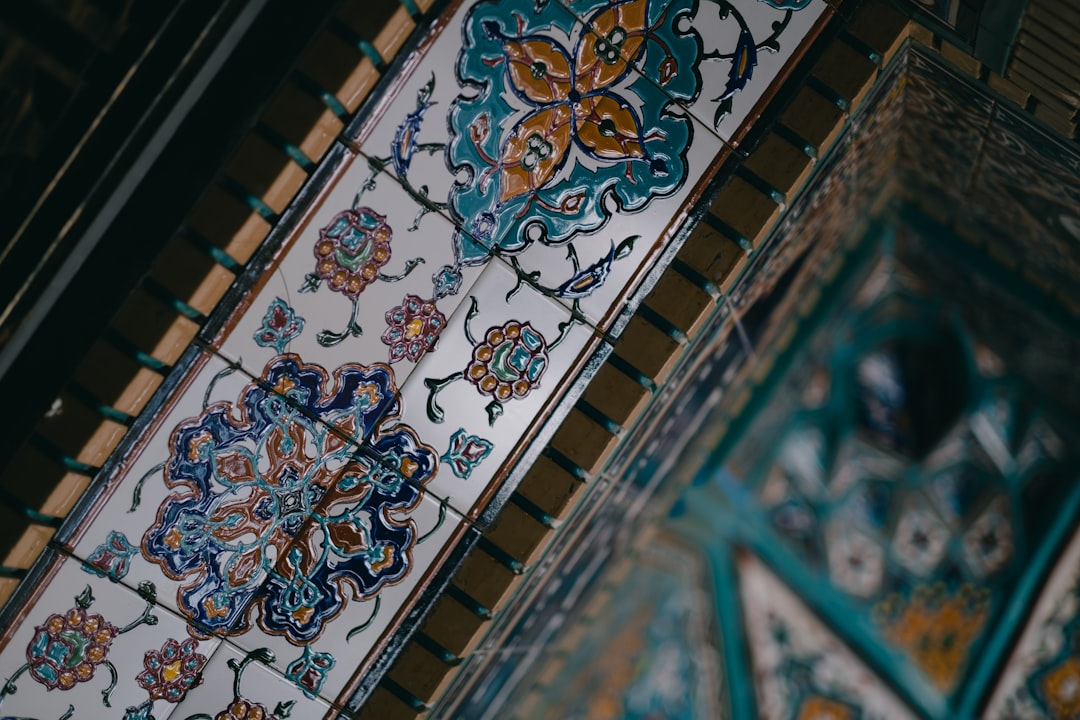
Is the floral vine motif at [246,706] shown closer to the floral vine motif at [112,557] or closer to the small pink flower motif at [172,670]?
the small pink flower motif at [172,670]

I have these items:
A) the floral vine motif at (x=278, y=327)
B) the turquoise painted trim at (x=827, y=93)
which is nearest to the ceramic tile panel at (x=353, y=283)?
the floral vine motif at (x=278, y=327)

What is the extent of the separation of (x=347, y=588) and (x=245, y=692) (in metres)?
0.19

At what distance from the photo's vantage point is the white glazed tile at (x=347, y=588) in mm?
1023

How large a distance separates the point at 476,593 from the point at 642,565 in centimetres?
99

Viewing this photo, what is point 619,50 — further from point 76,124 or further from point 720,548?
point 720,548

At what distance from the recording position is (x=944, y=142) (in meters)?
1.23

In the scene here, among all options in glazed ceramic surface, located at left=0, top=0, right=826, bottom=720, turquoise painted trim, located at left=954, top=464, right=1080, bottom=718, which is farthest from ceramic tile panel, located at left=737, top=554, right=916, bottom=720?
glazed ceramic surface, located at left=0, top=0, right=826, bottom=720

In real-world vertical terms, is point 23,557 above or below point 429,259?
below

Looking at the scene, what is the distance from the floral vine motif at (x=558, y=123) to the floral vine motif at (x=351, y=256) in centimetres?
9

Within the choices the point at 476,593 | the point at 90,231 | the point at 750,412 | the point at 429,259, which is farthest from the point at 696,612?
the point at 90,231

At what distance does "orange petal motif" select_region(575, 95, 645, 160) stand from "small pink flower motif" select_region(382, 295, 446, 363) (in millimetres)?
268

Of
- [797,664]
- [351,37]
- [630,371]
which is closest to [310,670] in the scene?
[630,371]

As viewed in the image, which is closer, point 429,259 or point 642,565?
point 429,259

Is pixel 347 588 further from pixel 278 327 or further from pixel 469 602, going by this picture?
pixel 278 327
